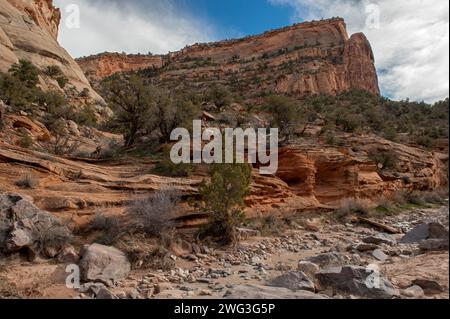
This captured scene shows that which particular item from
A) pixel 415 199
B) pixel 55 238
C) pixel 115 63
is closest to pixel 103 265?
pixel 55 238

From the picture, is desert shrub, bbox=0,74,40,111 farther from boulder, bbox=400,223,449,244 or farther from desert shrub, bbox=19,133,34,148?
boulder, bbox=400,223,449,244

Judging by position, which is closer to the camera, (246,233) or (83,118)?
(246,233)

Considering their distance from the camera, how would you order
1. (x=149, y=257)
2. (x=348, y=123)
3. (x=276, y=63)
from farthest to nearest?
(x=276, y=63) < (x=348, y=123) < (x=149, y=257)

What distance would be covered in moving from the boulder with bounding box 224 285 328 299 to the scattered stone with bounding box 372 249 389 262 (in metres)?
3.40

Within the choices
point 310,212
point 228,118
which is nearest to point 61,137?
point 228,118

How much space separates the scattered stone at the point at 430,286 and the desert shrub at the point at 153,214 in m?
5.05

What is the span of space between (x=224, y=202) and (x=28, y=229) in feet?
13.8

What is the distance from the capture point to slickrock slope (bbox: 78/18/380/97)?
40719mm

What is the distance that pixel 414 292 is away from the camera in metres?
4.25

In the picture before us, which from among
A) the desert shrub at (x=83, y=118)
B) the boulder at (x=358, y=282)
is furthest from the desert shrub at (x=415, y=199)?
the desert shrub at (x=83, y=118)

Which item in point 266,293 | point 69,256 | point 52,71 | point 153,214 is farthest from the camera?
point 52,71

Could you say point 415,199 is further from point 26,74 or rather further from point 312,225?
point 26,74

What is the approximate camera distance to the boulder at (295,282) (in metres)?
4.67
